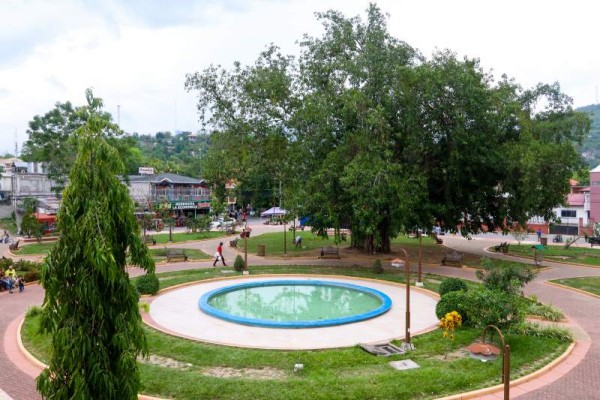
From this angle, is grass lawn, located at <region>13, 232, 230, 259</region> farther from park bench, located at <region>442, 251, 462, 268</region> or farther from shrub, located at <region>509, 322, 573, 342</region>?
shrub, located at <region>509, 322, 573, 342</region>

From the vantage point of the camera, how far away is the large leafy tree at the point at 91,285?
7105mm

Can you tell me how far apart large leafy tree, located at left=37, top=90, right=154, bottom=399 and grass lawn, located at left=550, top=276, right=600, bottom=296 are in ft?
71.4

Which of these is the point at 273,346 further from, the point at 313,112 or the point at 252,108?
the point at 252,108

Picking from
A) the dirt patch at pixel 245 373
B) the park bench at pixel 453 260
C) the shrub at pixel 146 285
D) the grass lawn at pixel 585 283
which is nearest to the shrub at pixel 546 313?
the grass lawn at pixel 585 283

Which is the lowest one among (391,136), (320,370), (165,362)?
(165,362)

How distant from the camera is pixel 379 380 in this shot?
11609 mm

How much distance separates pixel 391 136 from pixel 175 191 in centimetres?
4113

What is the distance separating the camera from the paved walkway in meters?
11.6

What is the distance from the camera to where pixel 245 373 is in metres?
12.4

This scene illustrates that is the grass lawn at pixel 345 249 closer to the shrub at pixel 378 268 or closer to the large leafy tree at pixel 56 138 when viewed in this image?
the shrub at pixel 378 268

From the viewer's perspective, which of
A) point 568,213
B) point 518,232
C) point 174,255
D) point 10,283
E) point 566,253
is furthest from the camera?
point 568,213

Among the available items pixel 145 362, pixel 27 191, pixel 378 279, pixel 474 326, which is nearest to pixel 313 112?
pixel 378 279

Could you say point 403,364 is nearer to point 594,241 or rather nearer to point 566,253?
point 566,253

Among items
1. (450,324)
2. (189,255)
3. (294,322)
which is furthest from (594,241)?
(294,322)
